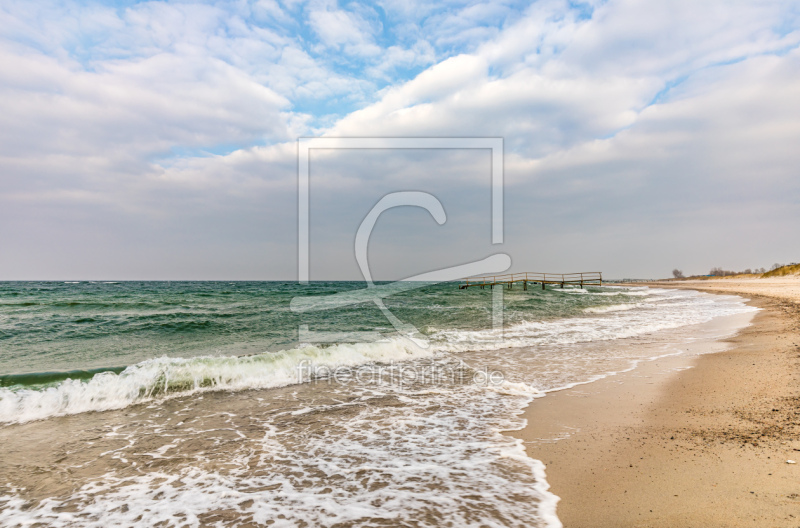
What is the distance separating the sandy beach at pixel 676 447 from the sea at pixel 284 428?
0.36 metres

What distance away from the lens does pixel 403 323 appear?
18.2 meters

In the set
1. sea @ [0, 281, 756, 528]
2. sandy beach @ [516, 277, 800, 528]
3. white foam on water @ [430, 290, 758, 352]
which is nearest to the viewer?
sandy beach @ [516, 277, 800, 528]

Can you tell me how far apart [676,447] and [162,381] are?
337 inches

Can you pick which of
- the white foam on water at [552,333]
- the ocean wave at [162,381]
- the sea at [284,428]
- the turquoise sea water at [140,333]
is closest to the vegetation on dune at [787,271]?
the white foam on water at [552,333]

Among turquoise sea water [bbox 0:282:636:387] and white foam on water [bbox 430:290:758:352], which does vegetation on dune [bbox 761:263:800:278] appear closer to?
white foam on water [bbox 430:290:758:352]

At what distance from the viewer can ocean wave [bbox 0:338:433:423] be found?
6.54 metres

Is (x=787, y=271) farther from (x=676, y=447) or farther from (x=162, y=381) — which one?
(x=162, y=381)

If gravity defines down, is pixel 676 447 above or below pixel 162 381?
above

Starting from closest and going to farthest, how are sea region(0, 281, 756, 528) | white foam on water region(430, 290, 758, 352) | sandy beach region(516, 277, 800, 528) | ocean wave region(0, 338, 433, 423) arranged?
sandy beach region(516, 277, 800, 528) < sea region(0, 281, 756, 528) < ocean wave region(0, 338, 433, 423) < white foam on water region(430, 290, 758, 352)

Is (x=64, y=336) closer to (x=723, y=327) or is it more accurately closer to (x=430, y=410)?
(x=430, y=410)

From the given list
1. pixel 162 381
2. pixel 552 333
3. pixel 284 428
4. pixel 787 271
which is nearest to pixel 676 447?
pixel 284 428

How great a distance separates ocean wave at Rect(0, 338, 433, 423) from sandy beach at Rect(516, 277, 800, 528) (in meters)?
5.67

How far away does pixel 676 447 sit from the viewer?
14.1 ft

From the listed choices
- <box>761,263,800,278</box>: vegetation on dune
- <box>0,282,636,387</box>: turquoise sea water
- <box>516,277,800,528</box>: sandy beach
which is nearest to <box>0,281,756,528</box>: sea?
<box>0,282,636,387</box>: turquoise sea water
